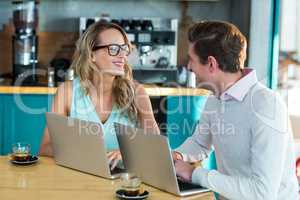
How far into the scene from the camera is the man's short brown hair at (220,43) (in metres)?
1.69

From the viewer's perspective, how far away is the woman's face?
7.79 ft

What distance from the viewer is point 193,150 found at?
6.59 feet

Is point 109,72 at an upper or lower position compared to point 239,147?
upper

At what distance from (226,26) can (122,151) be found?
0.58 meters

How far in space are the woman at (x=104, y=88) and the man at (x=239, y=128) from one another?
626 millimetres

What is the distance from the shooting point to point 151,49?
172 inches

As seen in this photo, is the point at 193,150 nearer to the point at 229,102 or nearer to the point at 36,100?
the point at 229,102

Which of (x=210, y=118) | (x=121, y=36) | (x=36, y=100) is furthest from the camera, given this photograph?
(x=36, y=100)

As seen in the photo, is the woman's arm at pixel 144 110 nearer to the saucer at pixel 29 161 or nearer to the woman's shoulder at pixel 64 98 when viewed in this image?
the woman's shoulder at pixel 64 98

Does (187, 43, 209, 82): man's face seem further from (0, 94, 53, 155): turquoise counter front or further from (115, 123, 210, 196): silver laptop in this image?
(0, 94, 53, 155): turquoise counter front

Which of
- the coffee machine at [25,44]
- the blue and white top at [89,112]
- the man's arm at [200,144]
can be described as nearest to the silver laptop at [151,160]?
the man's arm at [200,144]

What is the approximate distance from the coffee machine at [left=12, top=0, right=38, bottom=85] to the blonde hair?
1612 millimetres

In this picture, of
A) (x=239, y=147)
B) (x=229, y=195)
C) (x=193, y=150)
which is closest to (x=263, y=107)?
(x=239, y=147)

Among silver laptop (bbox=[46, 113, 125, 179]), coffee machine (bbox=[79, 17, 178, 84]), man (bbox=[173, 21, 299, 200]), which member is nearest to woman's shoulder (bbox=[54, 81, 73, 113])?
silver laptop (bbox=[46, 113, 125, 179])
